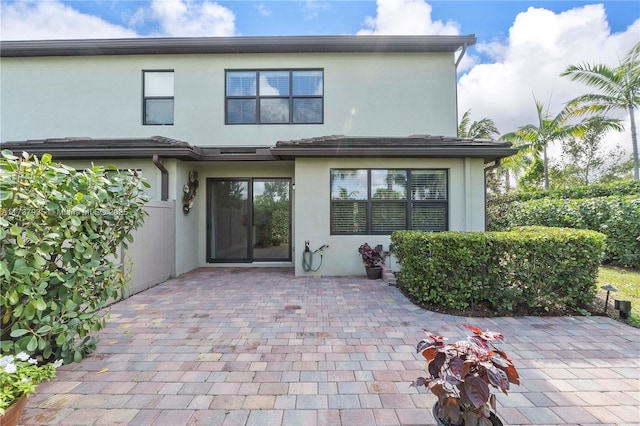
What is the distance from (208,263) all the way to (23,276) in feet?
18.7

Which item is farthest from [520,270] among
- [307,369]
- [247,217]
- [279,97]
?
[279,97]

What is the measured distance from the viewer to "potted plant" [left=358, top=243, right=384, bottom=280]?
6.21 meters

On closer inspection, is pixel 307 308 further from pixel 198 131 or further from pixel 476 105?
pixel 476 105

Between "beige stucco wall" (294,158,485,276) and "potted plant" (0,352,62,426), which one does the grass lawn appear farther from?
"potted plant" (0,352,62,426)

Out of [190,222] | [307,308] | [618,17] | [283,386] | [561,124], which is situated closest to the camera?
[283,386]

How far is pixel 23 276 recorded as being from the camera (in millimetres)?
2295

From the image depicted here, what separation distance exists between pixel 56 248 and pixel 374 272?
17.3ft

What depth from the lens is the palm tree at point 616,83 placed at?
11.2m

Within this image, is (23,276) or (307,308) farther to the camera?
(307,308)

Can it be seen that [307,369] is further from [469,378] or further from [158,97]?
[158,97]

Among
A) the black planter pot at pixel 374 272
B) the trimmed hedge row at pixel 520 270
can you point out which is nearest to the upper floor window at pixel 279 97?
the black planter pot at pixel 374 272

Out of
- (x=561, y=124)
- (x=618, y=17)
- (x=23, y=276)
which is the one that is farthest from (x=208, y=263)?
(x=561, y=124)

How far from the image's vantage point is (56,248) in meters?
2.59

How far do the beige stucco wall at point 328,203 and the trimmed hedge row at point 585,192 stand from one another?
4.86 meters
